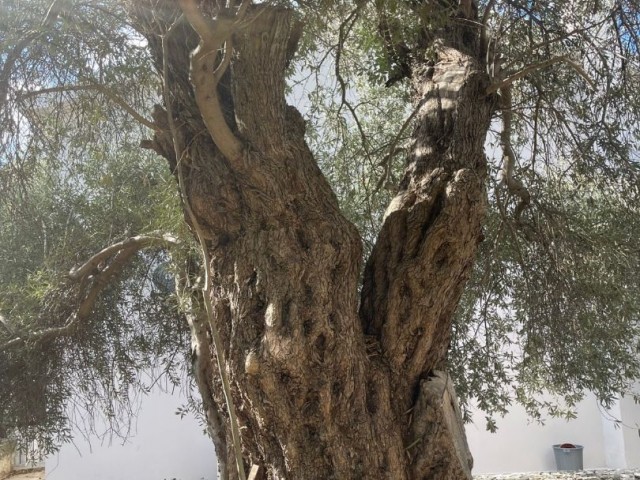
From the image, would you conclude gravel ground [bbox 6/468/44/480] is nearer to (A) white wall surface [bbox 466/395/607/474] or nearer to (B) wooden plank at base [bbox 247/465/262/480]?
(A) white wall surface [bbox 466/395/607/474]

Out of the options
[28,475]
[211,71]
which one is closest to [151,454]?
[28,475]

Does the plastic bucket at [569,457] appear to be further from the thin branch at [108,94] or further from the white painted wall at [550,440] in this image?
the thin branch at [108,94]

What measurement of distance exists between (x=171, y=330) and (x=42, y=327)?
3.76 ft

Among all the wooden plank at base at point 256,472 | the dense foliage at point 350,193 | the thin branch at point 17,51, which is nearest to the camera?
the wooden plank at base at point 256,472

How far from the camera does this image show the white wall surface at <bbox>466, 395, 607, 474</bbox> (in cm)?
1009

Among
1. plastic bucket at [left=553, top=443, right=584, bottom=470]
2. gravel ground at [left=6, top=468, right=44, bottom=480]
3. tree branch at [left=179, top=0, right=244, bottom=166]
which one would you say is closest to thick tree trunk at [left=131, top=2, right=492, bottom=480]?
tree branch at [left=179, top=0, right=244, bottom=166]

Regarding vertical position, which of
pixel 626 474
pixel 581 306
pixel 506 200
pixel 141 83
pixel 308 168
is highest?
pixel 141 83

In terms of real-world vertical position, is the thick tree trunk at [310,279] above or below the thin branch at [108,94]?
below

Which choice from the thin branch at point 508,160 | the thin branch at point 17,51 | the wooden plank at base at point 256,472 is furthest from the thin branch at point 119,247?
the thin branch at point 508,160

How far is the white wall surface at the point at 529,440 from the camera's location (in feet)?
33.1

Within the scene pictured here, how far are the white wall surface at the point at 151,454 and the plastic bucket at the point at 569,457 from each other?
4.83m

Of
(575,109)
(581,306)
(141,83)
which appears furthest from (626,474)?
(141,83)

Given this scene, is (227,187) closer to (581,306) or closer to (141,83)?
(141,83)

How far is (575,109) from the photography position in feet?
15.4
